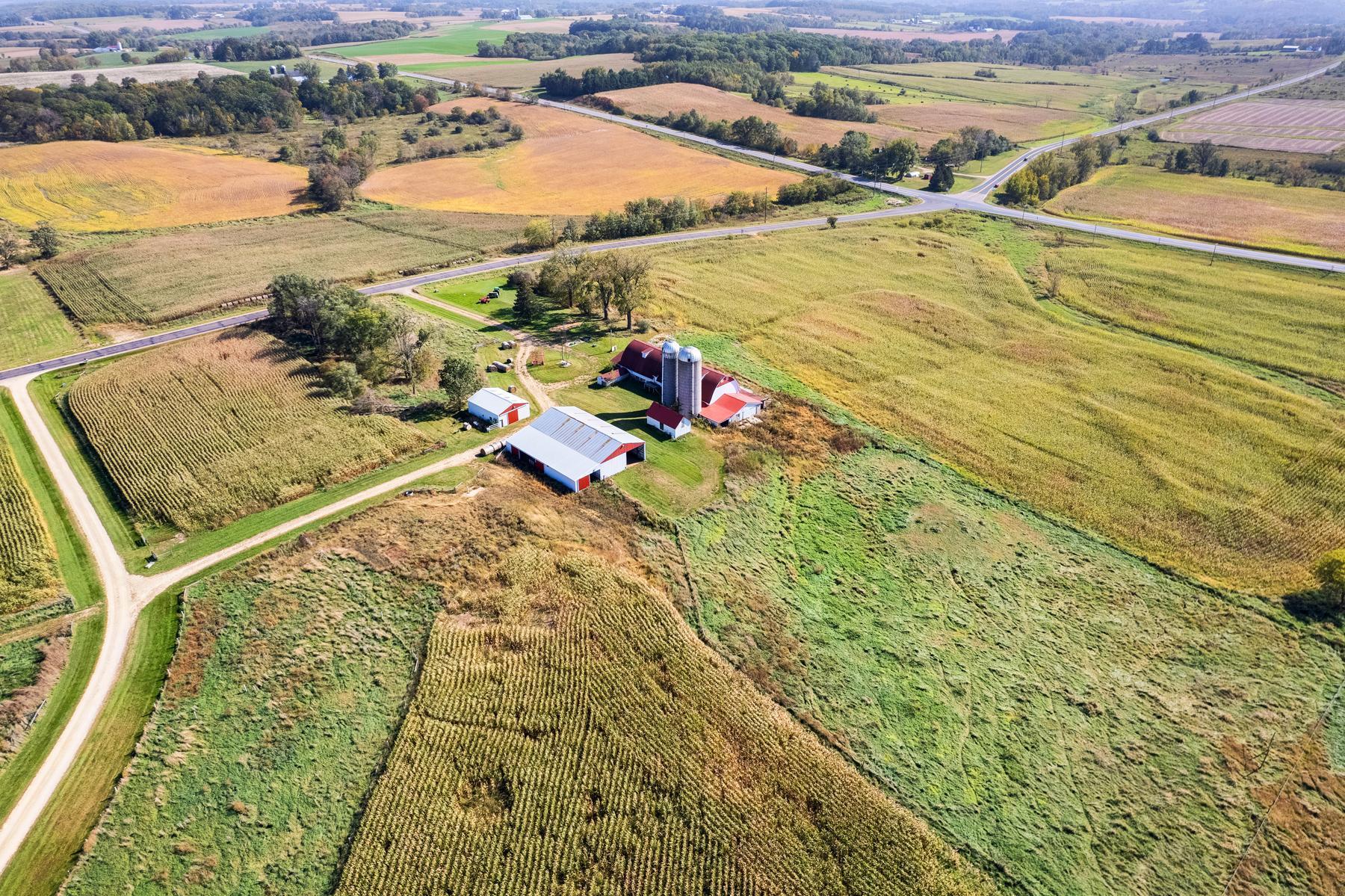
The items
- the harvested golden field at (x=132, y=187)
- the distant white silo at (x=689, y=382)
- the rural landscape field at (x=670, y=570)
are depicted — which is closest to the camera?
the rural landscape field at (x=670, y=570)

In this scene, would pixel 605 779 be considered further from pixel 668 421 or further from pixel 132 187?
pixel 132 187

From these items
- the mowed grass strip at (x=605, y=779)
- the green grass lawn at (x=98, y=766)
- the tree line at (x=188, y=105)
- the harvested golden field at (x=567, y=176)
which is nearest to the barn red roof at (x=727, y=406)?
the mowed grass strip at (x=605, y=779)

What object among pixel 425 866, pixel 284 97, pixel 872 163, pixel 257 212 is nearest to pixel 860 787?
pixel 425 866

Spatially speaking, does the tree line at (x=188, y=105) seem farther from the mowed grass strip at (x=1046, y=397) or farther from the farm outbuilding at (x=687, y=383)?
the farm outbuilding at (x=687, y=383)

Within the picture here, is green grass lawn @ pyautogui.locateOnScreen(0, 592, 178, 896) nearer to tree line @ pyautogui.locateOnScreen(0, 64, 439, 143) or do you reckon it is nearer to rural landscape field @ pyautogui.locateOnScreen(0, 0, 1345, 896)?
rural landscape field @ pyautogui.locateOnScreen(0, 0, 1345, 896)

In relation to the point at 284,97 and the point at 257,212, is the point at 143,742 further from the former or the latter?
the point at 284,97

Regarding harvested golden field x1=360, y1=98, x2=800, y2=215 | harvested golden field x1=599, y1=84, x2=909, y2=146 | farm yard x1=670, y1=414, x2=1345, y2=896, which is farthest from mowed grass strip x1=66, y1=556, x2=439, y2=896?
harvested golden field x1=599, y1=84, x2=909, y2=146

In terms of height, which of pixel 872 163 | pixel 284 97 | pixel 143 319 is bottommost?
pixel 143 319
